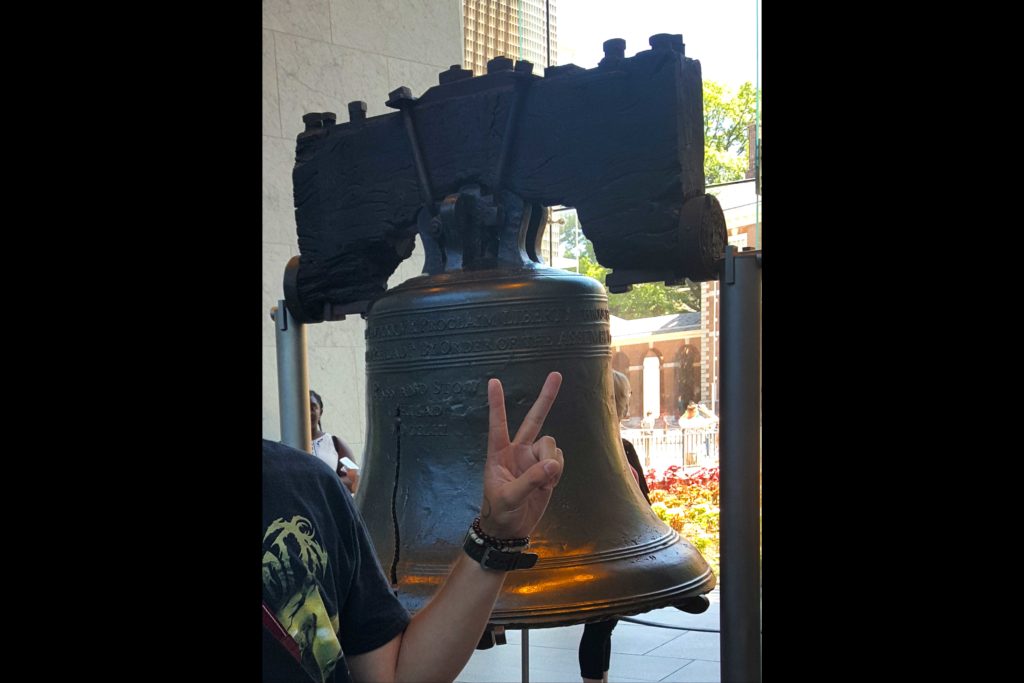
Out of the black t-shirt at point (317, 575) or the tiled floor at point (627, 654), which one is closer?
the black t-shirt at point (317, 575)

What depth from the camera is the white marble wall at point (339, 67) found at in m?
1.12

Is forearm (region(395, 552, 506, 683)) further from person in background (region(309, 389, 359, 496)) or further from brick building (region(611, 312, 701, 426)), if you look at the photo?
person in background (region(309, 389, 359, 496))

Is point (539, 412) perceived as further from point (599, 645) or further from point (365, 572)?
point (599, 645)

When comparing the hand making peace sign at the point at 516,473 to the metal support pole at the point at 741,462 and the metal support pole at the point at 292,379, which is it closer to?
the metal support pole at the point at 741,462

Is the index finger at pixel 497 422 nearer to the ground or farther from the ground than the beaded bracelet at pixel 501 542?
farther from the ground

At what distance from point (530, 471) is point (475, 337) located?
0.28m

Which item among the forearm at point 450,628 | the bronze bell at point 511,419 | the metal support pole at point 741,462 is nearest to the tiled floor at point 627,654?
the bronze bell at point 511,419

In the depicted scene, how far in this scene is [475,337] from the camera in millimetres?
1101

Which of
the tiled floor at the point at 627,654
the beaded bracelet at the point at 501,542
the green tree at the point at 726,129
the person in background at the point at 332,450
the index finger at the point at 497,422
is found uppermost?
the green tree at the point at 726,129
